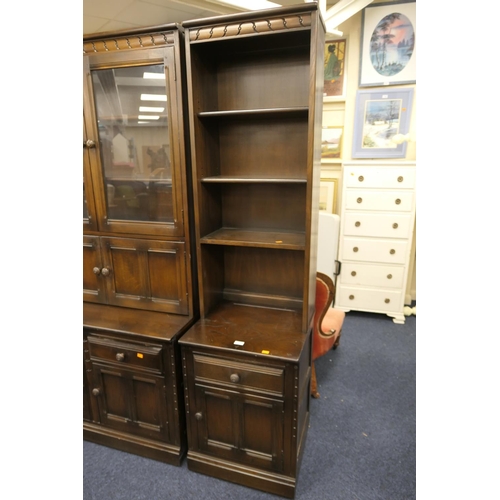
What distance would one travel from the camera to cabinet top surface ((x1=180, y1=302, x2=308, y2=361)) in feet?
4.78

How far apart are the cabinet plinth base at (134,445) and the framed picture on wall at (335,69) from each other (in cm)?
316

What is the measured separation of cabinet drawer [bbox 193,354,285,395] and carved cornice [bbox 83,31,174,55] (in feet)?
4.87

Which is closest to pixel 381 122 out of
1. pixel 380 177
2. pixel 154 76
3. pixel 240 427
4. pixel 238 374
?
pixel 380 177

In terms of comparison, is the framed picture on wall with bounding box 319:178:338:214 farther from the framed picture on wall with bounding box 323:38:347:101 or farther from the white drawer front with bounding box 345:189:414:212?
the framed picture on wall with bounding box 323:38:347:101

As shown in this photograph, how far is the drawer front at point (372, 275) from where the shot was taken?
305 cm

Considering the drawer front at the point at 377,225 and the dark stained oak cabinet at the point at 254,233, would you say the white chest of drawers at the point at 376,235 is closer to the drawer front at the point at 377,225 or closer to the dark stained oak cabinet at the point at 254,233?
the drawer front at the point at 377,225

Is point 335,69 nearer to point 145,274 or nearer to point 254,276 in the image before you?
point 254,276

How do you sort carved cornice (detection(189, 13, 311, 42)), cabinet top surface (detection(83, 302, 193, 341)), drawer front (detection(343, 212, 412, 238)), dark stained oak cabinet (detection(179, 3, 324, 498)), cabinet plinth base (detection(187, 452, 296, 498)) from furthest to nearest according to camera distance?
drawer front (detection(343, 212, 412, 238)) < cabinet top surface (detection(83, 302, 193, 341)) < cabinet plinth base (detection(187, 452, 296, 498)) < dark stained oak cabinet (detection(179, 3, 324, 498)) < carved cornice (detection(189, 13, 311, 42))

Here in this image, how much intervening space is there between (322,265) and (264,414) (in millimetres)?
1844

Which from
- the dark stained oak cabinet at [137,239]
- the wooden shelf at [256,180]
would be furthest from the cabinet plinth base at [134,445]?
the wooden shelf at [256,180]

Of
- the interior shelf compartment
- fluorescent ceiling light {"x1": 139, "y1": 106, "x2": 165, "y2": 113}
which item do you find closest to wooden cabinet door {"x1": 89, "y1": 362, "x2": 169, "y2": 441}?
the interior shelf compartment
